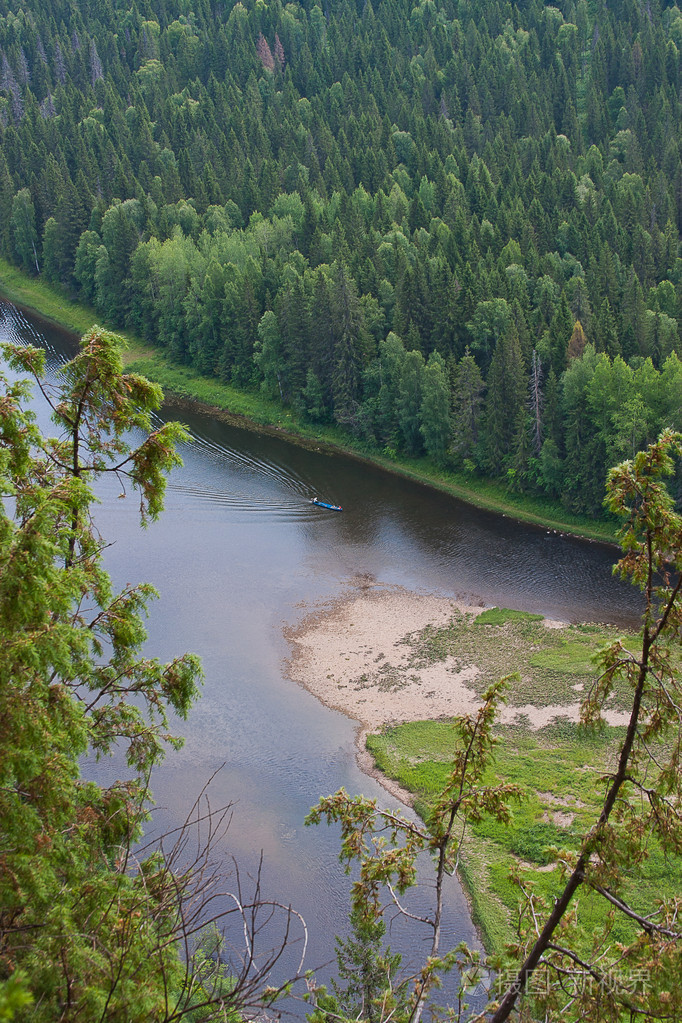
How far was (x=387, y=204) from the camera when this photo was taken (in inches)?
3898

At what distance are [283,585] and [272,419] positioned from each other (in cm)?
2927

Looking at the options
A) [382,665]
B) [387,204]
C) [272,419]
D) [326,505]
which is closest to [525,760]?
[382,665]

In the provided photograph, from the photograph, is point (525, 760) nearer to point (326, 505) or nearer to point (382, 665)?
point (382, 665)

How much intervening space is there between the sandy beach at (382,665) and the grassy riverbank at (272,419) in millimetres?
13878

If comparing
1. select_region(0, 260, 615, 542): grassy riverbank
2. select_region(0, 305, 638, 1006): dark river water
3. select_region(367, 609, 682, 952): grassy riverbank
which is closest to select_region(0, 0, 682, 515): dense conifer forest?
select_region(0, 260, 615, 542): grassy riverbank

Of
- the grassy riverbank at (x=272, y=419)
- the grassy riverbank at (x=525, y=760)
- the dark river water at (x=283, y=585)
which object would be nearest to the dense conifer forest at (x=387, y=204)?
the grassy riverbank at (x=272, y=419)

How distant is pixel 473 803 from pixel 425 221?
A: 294ft

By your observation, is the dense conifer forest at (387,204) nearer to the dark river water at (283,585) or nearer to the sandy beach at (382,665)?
the dark river water at (283,585)

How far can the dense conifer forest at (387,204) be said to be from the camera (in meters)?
69.4

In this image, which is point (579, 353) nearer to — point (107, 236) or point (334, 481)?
point (334, 481)

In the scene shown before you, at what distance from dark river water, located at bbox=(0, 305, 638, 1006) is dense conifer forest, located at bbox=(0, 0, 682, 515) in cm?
684

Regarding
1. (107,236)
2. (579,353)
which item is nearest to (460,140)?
(107,236)

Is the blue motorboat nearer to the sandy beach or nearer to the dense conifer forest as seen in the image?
the dense conifer forest

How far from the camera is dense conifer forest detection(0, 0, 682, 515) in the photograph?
6944 cm
